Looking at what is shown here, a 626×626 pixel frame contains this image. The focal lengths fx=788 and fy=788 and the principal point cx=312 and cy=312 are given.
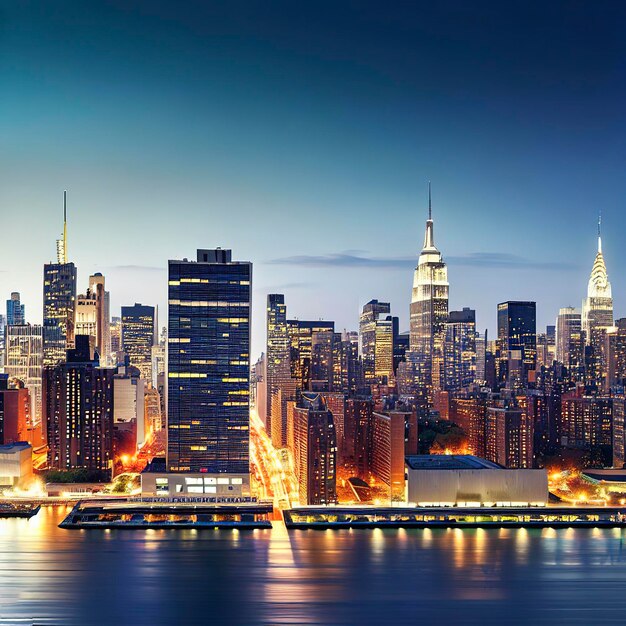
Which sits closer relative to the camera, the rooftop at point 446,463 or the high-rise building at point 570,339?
the rooftop at point 446,463


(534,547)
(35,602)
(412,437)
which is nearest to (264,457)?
(412,437)

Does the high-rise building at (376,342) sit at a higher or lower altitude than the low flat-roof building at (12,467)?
higher

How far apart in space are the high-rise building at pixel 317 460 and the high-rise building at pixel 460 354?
1486 cm

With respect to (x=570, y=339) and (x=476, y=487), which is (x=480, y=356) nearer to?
(x=570, y=339)

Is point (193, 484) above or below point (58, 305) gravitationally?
below

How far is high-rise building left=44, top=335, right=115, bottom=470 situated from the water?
3.88 meters

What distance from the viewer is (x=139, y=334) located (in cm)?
3275

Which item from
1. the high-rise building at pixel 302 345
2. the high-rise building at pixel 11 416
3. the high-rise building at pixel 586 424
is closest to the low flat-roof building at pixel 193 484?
the high-rise building at pixel 11 416

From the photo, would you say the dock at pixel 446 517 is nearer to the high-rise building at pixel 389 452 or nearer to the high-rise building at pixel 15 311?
the high-rise building at pixel 389 452

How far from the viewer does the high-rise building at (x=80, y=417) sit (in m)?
15.4

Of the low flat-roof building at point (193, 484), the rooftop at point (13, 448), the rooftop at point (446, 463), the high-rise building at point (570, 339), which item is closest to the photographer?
the rooftop at point (446, 463)

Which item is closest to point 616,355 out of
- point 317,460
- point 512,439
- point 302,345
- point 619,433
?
point 619,433

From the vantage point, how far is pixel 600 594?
327 inches

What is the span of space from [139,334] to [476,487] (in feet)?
73.9
